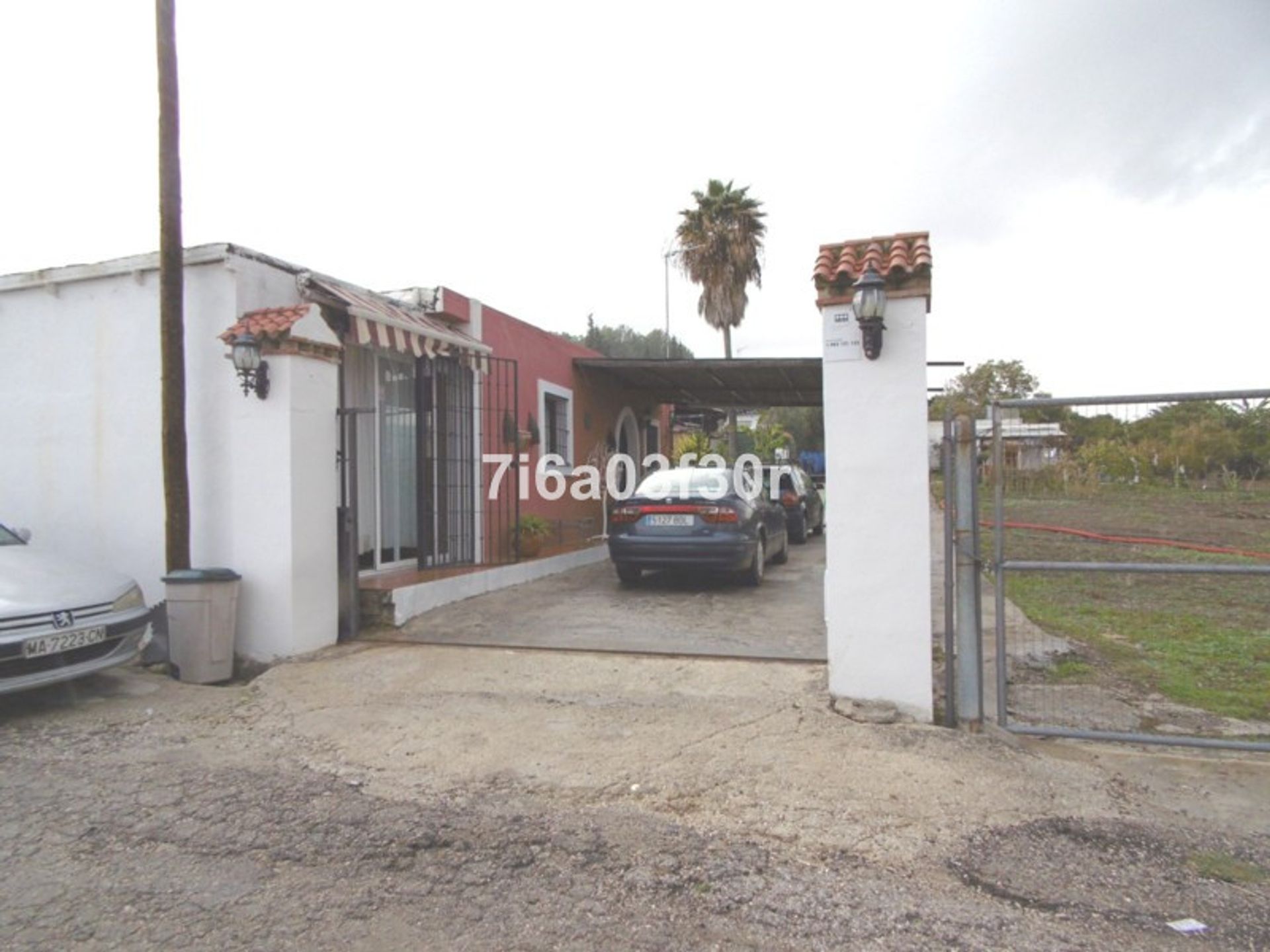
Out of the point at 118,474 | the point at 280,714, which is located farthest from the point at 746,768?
the point at 118,474

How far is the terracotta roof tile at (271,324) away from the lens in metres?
6.00

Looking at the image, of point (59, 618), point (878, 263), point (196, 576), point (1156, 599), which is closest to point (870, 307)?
point (878, 263)

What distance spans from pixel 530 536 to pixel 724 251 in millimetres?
16226

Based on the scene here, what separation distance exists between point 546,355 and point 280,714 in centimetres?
767

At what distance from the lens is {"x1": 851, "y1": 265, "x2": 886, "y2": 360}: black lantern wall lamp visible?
439cm

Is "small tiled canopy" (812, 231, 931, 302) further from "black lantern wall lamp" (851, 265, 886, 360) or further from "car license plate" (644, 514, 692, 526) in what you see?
"car license plate" (644, 514, 692, 526)

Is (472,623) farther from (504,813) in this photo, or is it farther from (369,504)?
(504,813)

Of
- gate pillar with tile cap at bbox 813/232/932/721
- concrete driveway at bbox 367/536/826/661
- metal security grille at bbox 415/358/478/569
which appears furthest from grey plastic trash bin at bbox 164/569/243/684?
gate pillar with tile cap at bbox 813/232/932/721

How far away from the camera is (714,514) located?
8438 millimetres

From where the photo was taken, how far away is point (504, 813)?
11.6ft

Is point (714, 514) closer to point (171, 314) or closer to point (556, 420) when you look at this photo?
point (556, 420)

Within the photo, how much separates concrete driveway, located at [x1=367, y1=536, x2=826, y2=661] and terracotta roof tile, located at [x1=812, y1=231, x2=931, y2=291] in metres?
2.71

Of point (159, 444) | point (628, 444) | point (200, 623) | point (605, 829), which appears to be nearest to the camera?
point (605, 829)

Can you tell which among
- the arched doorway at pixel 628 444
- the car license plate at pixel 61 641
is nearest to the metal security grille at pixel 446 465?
the car license plate at pixel 61 641
